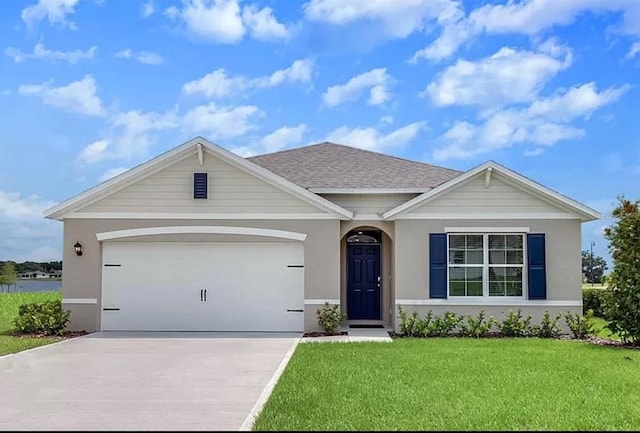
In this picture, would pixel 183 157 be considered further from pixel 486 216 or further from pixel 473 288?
pixel 473 288

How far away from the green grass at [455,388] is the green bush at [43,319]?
21.8ft

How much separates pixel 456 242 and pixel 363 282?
10.2 feet

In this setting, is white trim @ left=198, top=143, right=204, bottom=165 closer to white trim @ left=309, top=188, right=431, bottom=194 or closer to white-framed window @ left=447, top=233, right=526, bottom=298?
white trim @ left=309, top=188, right=431, bottom=194

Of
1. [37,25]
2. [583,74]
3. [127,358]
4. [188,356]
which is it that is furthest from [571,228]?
[37,25]

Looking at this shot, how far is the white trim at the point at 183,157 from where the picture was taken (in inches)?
625

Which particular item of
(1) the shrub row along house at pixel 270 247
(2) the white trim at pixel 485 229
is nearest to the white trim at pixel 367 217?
(1) the shrub row along house at pixel 270 247

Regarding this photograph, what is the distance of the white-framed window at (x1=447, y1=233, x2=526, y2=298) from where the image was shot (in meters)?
16.0

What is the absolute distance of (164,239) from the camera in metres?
16.2

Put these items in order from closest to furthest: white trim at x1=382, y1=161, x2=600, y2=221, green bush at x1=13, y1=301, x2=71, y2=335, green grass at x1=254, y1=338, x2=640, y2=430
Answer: green grass at x1=254, y1=338, x2=640, y2=430
white trim at x1=382, y1=161, x2=600, y2=221
green bush at x1=13, y1=301, x2=71, y2=335

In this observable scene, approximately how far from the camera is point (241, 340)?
1458 centimetres

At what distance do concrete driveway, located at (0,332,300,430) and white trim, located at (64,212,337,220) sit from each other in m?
2.92

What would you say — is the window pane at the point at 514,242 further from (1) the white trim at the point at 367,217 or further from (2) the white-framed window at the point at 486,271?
(1) the white trim at the point at 367,217

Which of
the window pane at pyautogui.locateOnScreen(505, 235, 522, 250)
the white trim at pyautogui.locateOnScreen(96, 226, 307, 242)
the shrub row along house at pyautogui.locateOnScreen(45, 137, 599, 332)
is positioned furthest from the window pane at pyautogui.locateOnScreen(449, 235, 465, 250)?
the white trim at pyautogui.locateOnScreen(96, 226, 307, 242)

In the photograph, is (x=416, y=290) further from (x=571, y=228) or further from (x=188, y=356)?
(x=188, y=356)
